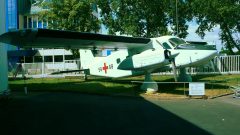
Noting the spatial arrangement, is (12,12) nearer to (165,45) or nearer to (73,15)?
(73,15)

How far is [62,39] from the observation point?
19781 mm

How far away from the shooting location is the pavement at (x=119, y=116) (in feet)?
37.0

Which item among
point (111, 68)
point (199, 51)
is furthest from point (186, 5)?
point (199, 51)

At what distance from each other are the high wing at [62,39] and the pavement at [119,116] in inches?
114

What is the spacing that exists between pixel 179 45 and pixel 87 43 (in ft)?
17.1

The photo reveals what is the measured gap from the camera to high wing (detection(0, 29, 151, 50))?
1633 cm

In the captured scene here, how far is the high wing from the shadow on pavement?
2929 millimetres

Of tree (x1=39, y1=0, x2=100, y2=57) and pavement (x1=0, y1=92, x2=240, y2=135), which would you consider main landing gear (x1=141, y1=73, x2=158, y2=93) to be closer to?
pavement (x1=0, y1=92, x2=240, y2=135)

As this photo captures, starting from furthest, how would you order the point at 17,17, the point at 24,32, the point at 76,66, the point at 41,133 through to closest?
the point at 17,17 < the point at 76,66 < the point at 24,32 < the point at 41,133

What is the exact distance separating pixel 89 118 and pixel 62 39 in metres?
7.29

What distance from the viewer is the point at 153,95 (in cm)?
2066

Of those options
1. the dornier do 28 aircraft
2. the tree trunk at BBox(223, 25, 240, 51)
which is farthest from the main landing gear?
the tree trunk at BBox(223, 25, 240, 51)

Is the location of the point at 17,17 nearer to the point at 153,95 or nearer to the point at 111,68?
the point at 111,68

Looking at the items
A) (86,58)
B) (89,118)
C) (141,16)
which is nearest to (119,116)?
(89,118)
